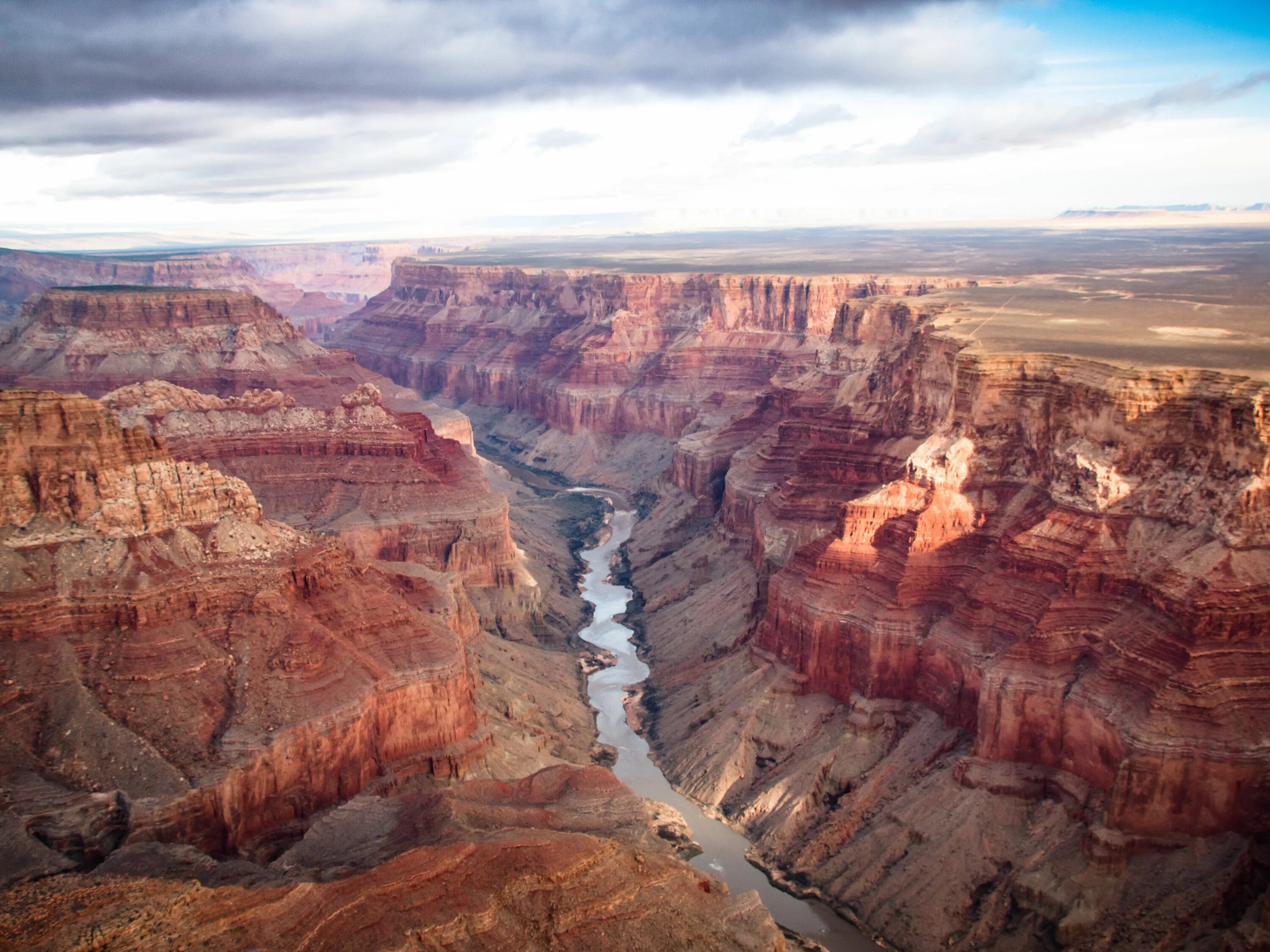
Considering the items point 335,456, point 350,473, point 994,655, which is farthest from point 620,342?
point 994,655

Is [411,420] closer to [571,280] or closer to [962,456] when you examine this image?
[962,456]

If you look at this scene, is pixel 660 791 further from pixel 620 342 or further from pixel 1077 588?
pixel 620 342

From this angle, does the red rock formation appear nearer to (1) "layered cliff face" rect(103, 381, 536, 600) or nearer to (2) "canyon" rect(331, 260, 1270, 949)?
(2) "canyon" rect(331, 260, 1270, 949)

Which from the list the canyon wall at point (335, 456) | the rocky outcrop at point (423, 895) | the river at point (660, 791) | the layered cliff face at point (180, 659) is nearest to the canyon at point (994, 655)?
the river at point (660, 791)

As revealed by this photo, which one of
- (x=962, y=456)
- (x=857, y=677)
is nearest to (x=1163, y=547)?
(x=962, y=456)

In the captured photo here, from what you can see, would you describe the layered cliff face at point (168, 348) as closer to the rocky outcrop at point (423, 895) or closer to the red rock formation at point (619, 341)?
the red rock formation at point (619, 341)
